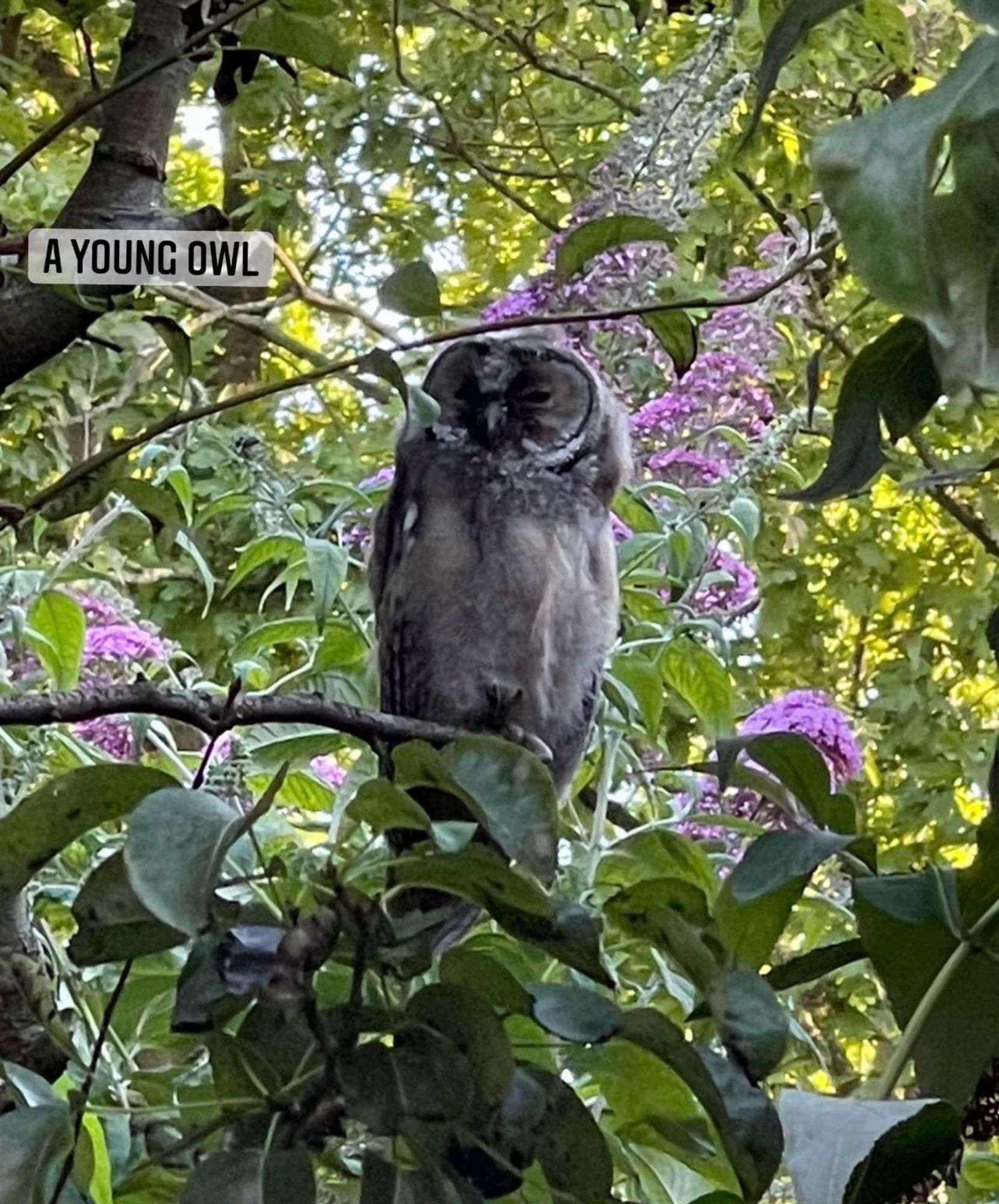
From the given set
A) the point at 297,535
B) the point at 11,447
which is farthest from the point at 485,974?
the point at 11,447

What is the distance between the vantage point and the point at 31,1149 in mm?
431

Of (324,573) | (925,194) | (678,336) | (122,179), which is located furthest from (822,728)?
(925,194)

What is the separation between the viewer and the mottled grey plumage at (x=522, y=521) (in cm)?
96

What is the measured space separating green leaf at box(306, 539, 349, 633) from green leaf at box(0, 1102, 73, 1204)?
0.38m

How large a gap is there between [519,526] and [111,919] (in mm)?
564

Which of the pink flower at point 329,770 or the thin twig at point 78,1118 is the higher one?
the pink flower at point 329,770

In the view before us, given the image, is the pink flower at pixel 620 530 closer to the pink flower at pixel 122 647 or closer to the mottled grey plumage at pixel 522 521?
the mottled grey plumage at pixel 522 521

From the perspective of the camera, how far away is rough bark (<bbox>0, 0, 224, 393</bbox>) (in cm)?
55

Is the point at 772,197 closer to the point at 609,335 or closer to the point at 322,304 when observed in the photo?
the point at 609,335

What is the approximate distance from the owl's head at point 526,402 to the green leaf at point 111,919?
556mm

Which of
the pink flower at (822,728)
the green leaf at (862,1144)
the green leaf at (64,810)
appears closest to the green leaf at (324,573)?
the pink flower at (822,728)

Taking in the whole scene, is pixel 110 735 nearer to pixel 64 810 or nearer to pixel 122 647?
pixel 122 647

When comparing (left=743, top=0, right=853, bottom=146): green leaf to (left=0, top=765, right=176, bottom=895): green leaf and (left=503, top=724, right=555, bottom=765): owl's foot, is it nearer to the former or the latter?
(left=0, top=765, right=176, bottom=895): green leaf

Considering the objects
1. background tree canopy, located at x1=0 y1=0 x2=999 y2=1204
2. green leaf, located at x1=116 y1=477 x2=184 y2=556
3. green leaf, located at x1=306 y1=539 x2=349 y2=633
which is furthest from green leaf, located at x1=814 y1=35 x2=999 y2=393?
green leaf, located at x1=306 y1=539 x2=349 y2=633
